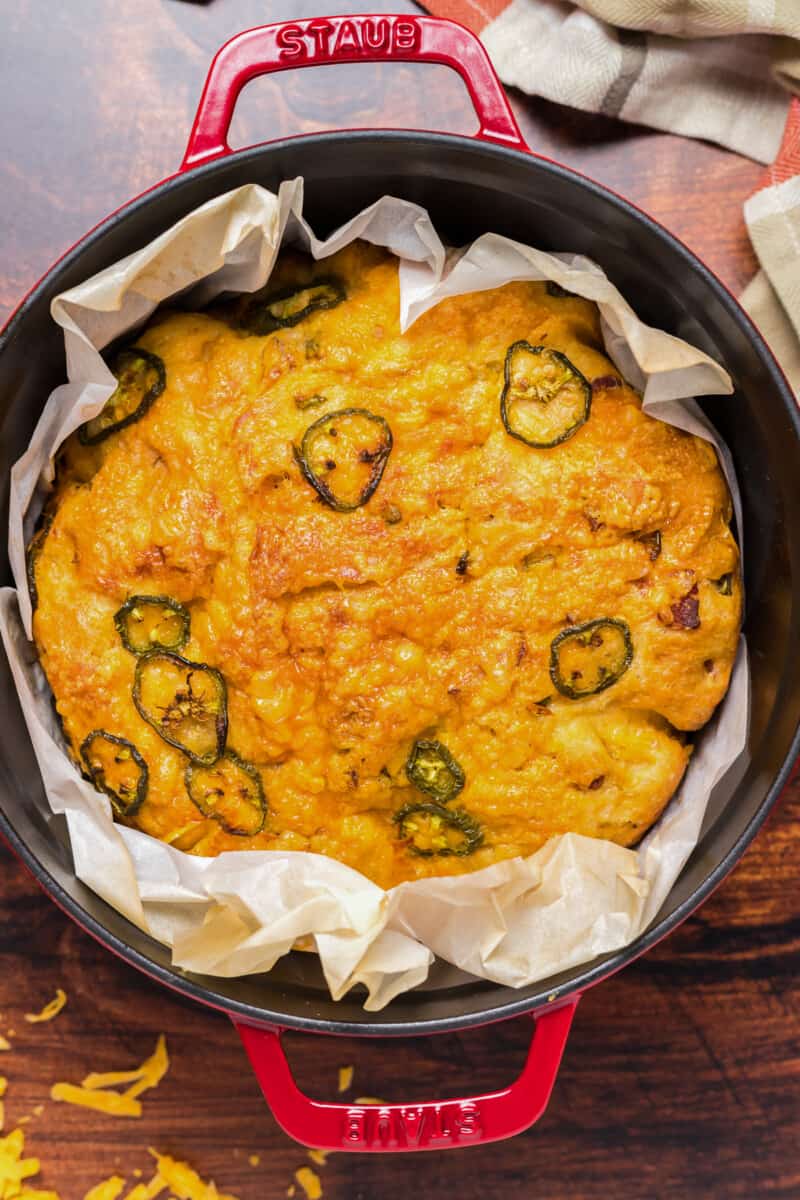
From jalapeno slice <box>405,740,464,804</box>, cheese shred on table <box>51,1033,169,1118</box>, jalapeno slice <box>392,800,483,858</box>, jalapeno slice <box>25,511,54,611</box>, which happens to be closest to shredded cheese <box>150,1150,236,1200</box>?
cheese shred on table <box>51,1033,169,1118</box>

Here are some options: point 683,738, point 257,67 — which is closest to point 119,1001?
point 683,738

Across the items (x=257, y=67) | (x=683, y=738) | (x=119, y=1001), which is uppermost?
(x=257, y=67)

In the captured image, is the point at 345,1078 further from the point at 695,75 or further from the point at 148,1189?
the point at 695,75

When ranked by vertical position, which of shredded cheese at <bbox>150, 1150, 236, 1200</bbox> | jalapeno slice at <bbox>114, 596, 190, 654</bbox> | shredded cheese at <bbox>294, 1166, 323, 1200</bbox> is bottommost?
shredded cheese at <bbox>150, 1150, 236, 1200</bbox>

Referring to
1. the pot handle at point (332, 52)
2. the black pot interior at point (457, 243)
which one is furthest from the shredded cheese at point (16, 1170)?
the pot handle at point (332, 52)

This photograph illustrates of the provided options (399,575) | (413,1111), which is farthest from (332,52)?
(413,1111)

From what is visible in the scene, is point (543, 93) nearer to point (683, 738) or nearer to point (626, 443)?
point (626, 443)

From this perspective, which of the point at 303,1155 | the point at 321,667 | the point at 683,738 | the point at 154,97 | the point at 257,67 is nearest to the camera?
the point at 257,67

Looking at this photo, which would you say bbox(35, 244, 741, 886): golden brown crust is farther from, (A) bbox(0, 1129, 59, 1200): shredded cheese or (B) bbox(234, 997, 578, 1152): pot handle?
(A) bbox(0, 1129, 59, 1200): shredded cheese
